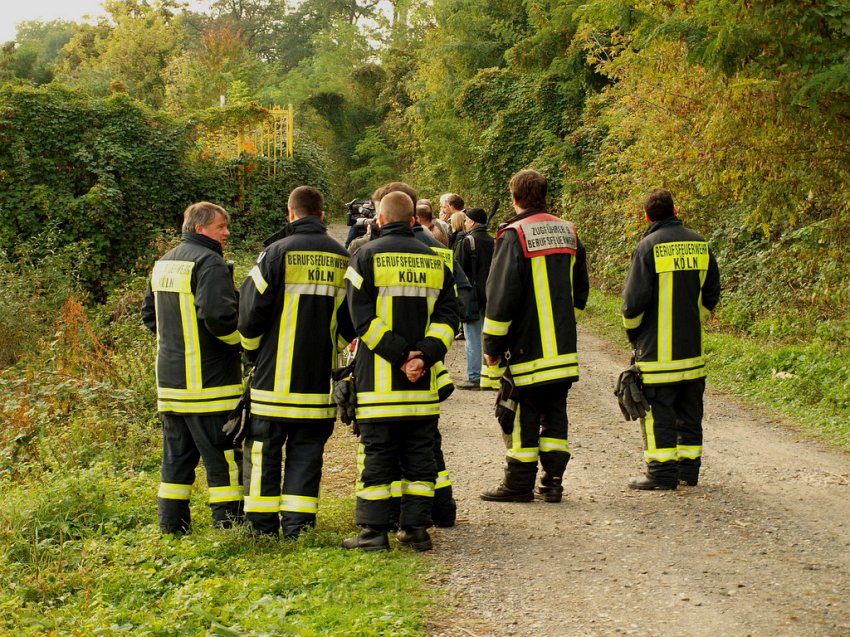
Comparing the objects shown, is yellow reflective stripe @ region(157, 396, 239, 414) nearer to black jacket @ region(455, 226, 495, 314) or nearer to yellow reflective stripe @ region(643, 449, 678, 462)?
yellow reflective stripe @ region(643, 449, 678, 462)

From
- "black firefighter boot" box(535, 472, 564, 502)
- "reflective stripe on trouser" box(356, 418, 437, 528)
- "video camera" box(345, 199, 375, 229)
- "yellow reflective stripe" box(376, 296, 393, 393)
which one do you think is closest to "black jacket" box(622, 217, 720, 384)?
"black firefighter boot" box(535, 472, 564, 502)

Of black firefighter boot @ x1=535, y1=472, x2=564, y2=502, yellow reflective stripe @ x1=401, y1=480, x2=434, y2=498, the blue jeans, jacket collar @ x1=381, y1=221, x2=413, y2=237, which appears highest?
jacket collar @ x1=381, y1=221, x2=413, y2=237

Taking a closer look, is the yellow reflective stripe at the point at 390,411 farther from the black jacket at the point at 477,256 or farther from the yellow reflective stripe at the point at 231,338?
the black jacket at the point at 477,256

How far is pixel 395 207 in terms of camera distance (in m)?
6.41

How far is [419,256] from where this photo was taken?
6355 mm

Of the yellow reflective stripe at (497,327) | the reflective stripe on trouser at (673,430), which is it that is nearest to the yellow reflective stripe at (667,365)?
the reflective stripe on trouser at (673,430)

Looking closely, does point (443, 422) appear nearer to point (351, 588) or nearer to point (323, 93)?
point (351, 588)

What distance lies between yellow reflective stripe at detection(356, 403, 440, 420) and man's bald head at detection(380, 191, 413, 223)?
1176 millimetres

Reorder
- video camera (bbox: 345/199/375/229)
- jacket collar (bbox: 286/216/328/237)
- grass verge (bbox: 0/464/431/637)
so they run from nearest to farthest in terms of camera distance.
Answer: grass verge (bbox: 0/464/431/637) < jacket collar (bbox: 286/216/328/237) < video camera (bbox: 345/199/375/229)

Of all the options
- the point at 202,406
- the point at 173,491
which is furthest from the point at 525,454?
the point at 173,491

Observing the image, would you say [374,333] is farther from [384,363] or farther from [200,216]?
[200,216]

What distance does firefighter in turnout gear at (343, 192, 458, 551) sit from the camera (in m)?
6.21

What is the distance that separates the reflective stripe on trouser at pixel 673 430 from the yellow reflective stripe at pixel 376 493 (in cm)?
243

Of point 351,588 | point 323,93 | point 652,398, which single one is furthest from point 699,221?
point 323,93
